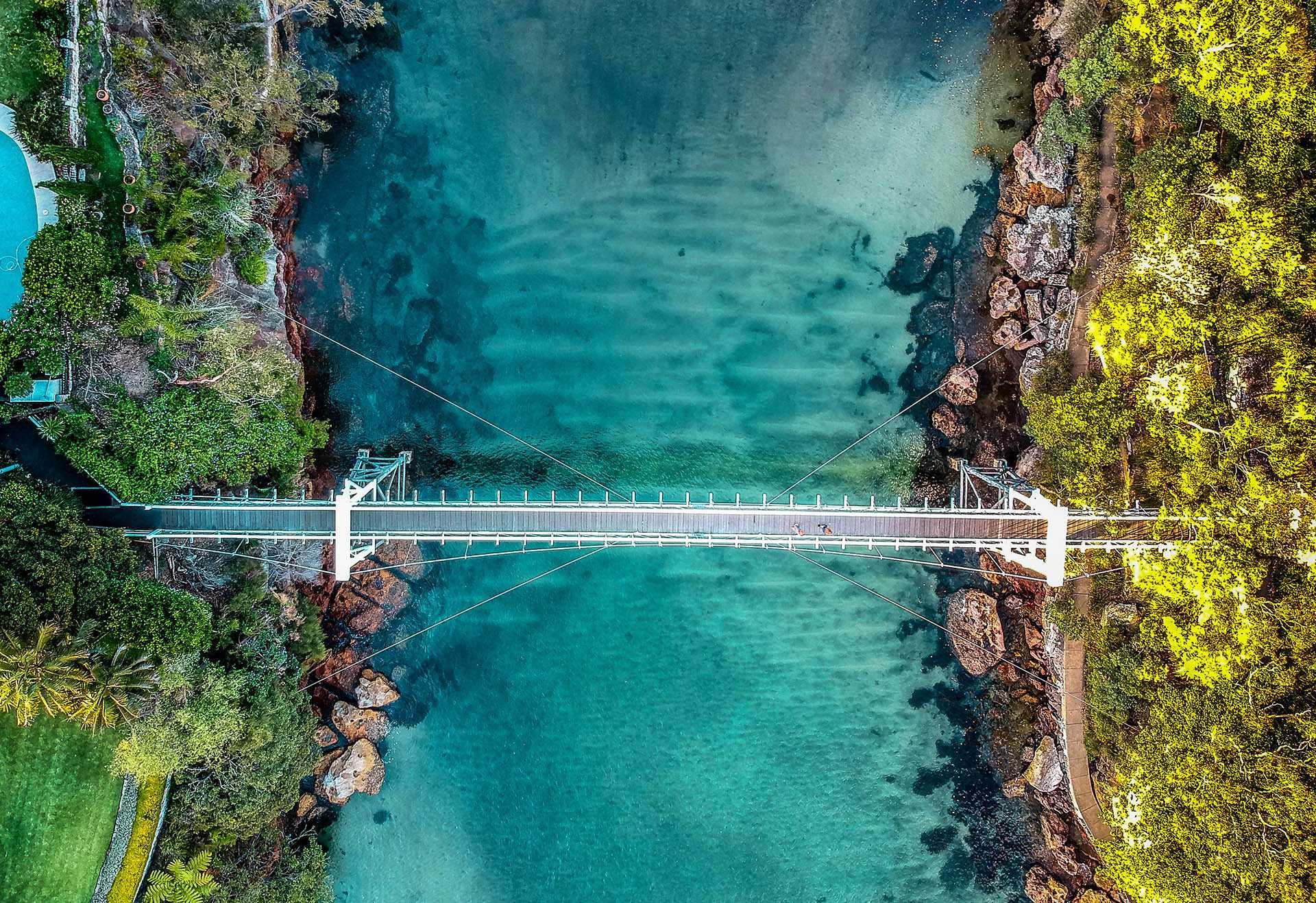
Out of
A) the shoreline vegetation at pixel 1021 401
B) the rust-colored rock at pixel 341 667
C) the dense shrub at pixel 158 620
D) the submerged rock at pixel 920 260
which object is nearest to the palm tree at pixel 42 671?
the shoreline vegetation at pixel 1021 401

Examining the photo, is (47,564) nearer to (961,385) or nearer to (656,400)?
(656,400)

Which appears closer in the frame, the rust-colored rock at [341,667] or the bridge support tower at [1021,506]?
the bridge support tower at [1021,506]

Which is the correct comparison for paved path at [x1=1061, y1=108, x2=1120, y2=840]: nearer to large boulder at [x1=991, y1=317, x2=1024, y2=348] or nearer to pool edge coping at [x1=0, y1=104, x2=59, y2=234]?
large boulder at [x1=991, y1=317, x2=1024, y2=348]

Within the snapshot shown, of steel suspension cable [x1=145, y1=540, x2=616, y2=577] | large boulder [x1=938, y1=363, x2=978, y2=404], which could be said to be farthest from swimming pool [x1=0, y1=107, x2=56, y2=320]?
large boulder [x1=938, y1=363, x2=978, y2=404]

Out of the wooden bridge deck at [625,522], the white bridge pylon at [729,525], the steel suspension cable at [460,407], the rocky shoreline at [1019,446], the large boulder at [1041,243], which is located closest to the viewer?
the wooden bridge deck at [625,522]

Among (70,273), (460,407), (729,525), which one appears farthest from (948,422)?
(70,273)

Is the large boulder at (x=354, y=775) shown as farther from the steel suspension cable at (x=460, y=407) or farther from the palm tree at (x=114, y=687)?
the steel suspension cable at (x=460, y=407)

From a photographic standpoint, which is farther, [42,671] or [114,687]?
[114,687]

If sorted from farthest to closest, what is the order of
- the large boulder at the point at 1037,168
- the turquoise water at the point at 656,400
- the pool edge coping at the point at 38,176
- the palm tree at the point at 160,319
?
the turquoise water at the point at 656,400, the large boulder at the point at 1037,168, the pool edge coping at the point at 38,176, the palm tree at the point at 160,319
